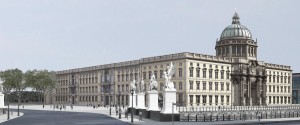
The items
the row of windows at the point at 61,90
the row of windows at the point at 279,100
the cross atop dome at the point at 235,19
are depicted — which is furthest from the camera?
the row of windows at the point at 61,90

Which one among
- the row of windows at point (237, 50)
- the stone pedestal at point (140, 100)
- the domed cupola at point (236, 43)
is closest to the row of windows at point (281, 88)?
the domed cupola at point (236, 43)

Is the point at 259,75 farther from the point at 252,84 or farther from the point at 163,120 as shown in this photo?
the point at 163,120

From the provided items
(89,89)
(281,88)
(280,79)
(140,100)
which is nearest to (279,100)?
(281,88)

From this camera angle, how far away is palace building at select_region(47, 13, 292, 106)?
103562 millimetres

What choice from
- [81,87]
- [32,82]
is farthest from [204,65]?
[32,82]

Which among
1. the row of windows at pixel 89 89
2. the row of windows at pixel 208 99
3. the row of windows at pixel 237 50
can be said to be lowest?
the row of windows at pixel 208 99

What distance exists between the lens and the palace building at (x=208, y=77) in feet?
340

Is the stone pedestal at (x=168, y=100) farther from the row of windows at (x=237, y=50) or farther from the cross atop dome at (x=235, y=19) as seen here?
the cross atop dome at (x=235, y=19)

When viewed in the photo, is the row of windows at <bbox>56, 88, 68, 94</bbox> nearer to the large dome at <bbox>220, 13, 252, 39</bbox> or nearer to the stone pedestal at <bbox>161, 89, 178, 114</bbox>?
the large dome at <bbox>220, 13, 252, 39</bbox>

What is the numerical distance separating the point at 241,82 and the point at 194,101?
63.0ft

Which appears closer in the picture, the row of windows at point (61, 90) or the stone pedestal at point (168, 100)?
the stone pedestal at point (168, 100)

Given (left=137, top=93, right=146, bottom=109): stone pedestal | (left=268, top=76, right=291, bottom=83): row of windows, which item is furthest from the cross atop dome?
(left=137, top=93, right=146, bottom=109): stone pedestal

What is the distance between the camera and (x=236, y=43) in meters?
123

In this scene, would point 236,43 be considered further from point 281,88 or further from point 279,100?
point 279,100
